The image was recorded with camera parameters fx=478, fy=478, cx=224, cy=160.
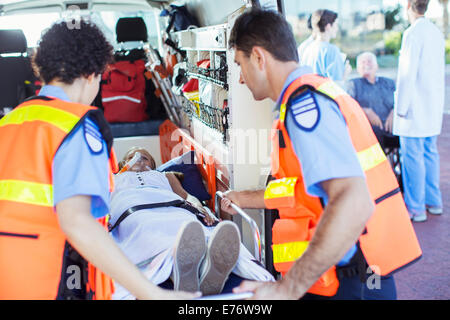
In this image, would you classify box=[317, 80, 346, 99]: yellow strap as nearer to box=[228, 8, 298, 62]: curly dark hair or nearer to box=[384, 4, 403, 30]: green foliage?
box=[228, 8, 298, 62]: curly dark hair

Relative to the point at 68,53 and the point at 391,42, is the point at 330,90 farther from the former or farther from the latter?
the point at 391,42

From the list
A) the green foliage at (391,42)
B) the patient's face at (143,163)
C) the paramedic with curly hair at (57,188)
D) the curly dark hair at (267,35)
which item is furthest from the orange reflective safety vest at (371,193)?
the green foliage at (391,42)

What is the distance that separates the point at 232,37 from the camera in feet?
5.61

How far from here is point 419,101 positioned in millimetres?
4656

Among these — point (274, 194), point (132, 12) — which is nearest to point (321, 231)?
point (274, 194)

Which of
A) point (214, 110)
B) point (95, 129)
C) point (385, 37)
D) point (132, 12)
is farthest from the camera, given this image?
point (385, 37)

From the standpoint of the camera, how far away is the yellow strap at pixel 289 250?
1.64 metres

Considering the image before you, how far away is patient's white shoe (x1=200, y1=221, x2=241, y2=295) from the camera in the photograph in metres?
2.32

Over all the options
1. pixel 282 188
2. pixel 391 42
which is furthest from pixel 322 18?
pixel 391 42

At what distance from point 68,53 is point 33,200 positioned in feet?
1.57

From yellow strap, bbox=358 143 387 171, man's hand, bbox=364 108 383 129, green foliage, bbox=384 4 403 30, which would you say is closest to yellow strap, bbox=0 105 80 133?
yellow strap, bbox=358 143 387 171

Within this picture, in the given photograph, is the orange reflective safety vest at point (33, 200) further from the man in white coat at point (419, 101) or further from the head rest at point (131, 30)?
the head rest at point (131, 30)

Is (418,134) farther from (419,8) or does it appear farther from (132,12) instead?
(132,12)
